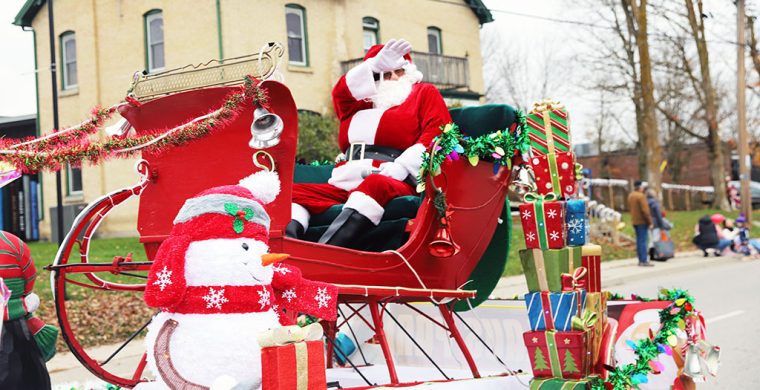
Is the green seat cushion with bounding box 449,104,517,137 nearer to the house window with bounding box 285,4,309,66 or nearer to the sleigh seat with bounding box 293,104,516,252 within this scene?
the sleigh seat with bounding box 293,104,516,252

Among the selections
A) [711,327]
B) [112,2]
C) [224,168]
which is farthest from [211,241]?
[112,2]

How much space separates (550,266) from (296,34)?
18617mm

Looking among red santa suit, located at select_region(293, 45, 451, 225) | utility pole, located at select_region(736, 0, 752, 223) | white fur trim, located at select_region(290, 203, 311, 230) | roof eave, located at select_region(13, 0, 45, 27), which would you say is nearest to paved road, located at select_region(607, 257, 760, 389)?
red santa suit, located at select_region(293, 45, 451, 225)

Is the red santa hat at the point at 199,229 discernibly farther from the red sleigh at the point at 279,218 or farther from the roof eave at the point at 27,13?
the roof eave at the point at 27,13

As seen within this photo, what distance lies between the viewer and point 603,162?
1852 inches

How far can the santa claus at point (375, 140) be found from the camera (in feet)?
13.6

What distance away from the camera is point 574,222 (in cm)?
423

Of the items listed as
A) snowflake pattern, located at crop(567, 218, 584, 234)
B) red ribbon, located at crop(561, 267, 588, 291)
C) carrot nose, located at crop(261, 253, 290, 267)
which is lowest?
red ribbon, located at crop(561, 267, 588, 291)

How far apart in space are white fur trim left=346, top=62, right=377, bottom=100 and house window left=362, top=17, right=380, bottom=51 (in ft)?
61.5

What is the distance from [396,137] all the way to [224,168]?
59.6 inches

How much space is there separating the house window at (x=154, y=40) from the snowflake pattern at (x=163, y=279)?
1906 cm

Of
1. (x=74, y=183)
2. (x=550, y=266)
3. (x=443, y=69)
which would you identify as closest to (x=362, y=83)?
(x=550, y=266)

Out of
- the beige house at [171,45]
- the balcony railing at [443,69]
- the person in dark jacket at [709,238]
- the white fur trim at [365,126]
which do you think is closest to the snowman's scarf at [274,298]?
the white fur trim at [365,126]

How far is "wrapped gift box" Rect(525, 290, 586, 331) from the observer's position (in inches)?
156
